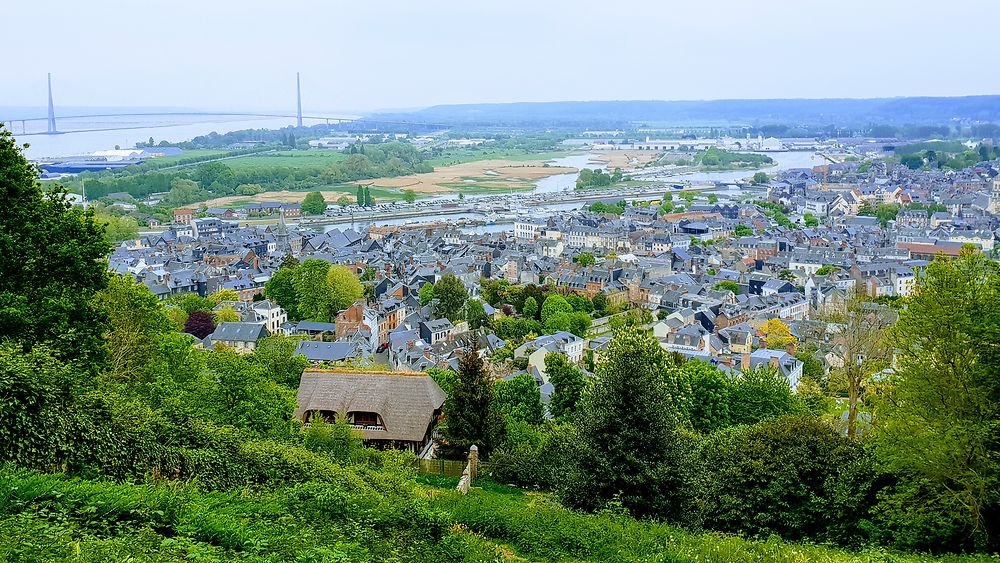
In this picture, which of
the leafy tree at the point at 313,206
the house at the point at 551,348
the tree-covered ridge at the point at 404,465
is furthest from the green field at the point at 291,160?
the tree-covered ridge at the point at 404,465

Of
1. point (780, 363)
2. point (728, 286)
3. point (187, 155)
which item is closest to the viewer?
point (780, 363)

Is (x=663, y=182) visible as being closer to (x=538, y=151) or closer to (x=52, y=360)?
(x=538, y=151)

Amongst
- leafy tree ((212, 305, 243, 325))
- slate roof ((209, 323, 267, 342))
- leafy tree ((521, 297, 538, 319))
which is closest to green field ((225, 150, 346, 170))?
leafy tree ((212, 305, 243, 325))

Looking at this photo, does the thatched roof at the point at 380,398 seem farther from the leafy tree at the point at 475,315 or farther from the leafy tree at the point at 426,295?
the leafy tree at the point at 426,295

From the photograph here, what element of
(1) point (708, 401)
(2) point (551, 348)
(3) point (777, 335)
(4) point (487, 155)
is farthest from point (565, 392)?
(4) point (487, 155)

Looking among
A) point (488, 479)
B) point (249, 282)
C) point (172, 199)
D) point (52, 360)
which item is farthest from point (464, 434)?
point (172, 199)

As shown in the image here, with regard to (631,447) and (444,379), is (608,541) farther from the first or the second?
(444,379)
